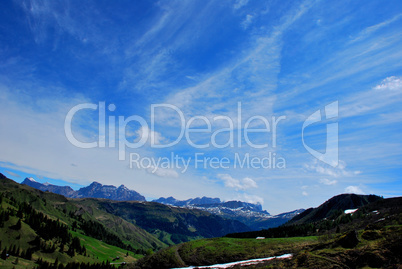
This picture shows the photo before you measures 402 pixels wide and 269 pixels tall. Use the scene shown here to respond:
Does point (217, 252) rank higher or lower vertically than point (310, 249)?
lower

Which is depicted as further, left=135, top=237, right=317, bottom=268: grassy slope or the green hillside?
left=135, top=237, right=317, bottom=268: grassy slope

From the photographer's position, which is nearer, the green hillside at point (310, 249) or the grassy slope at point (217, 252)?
the green hillside at point (310, 249)

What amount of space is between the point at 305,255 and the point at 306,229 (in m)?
137

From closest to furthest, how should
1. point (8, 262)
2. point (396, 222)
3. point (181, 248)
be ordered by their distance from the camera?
1. point (396, 222)
2. point (181, 248)
3. point (8, 262)

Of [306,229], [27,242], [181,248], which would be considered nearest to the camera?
[181,248]

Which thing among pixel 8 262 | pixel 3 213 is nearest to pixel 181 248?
pixel 8 262

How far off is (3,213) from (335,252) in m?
253

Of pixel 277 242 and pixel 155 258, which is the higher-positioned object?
pixel 277 242

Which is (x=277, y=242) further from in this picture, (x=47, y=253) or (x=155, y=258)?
(x=47, y=253)

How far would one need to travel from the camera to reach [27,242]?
189125mm

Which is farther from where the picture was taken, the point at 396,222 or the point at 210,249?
the point at 210,249

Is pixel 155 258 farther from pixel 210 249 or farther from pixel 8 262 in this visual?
pixel 8 262

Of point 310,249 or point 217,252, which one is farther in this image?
point 217,252

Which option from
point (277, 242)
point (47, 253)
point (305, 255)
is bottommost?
point (47, 253)
